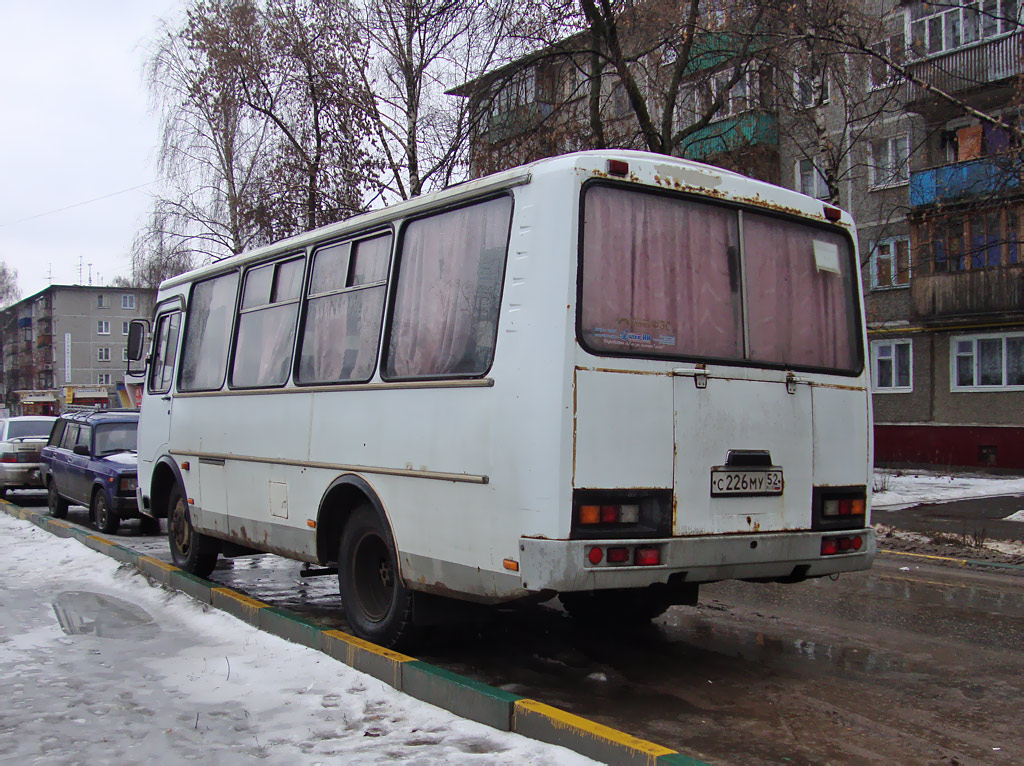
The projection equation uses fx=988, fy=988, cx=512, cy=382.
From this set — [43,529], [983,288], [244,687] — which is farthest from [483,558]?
[983,288]

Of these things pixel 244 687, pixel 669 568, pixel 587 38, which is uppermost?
pixel 587 38

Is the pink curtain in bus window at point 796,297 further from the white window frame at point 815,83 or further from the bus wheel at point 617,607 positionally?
the white window frame at point 815,83

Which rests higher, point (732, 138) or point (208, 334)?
point (732, 138)

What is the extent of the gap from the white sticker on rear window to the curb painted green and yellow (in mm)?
3193

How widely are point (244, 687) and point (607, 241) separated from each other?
308cm

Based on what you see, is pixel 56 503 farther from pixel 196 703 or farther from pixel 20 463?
pixel 196 703

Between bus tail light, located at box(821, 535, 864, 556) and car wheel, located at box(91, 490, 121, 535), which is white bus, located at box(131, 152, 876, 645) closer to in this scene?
bus tail light, located at box(821, 535, 864, 556)

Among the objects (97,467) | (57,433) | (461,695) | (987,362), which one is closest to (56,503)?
(57,433)

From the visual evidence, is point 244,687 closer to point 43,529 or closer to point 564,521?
point 564,521

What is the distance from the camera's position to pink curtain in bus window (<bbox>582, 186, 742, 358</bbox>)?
5109 mm

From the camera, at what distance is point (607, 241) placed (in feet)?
17.0

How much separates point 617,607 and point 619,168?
131 inches

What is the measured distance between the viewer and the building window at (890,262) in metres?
28.7

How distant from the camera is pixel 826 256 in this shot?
20.4 feet
